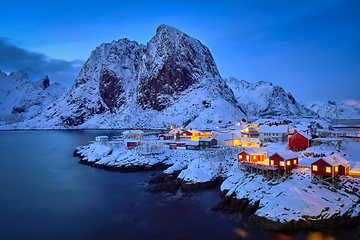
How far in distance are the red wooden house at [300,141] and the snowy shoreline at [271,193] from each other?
364 inches

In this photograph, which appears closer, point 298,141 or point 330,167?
point 330,167

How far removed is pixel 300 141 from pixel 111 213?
3466cm

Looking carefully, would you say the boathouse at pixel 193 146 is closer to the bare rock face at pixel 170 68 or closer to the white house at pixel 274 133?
the white house at pixel 274 133

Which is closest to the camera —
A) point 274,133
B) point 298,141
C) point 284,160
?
point 284,160

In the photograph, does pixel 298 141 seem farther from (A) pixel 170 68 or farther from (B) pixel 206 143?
(A) pixel 170 68

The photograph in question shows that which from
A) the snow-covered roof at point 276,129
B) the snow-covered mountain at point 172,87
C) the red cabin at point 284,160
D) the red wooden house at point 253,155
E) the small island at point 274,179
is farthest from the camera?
the snow-covered mountain at point 172,87

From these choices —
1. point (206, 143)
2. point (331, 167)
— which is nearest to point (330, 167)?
point (331, 167)

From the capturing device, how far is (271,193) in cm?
2434

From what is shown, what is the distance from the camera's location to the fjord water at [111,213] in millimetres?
20984

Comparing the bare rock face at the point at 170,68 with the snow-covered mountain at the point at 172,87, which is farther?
the bare rock face at the point at 170,68

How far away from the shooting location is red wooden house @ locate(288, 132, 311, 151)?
1591 inches

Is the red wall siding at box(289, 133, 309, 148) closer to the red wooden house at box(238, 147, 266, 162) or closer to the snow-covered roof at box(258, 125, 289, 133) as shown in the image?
the red wooden house at box(238, 147, 266, 162)

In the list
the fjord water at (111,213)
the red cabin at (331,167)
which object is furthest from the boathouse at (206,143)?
the red cabin at (331,167)

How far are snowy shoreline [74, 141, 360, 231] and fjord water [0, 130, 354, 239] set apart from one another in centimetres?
114
